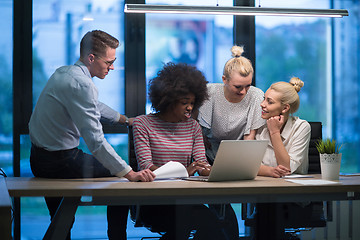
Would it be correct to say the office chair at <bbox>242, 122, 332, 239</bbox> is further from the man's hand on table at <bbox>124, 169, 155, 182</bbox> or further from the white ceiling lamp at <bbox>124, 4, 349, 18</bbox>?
the white ceiling lamp at <bbox>124, 4, 349, 18</bbox>

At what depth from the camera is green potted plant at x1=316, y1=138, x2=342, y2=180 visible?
182 cm

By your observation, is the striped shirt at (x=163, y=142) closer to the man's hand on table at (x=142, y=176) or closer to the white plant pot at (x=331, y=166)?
the man's hand on table at (x=142, y=176)

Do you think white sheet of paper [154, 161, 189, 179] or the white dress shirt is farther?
white sheet of paper [154, 161, 189, 179]

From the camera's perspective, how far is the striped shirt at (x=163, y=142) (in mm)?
2012

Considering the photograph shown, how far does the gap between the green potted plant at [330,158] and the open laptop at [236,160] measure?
0.93ft

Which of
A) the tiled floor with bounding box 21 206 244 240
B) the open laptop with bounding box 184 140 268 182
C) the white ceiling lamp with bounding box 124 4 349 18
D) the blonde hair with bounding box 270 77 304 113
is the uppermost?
the white ceiling lamp with bounding box 124 4 349 18

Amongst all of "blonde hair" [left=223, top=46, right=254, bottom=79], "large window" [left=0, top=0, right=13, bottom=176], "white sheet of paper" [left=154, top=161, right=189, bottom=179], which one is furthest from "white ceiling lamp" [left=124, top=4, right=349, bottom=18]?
"white sheet of paper" [left=154, top=161, right=189, bottom=179]

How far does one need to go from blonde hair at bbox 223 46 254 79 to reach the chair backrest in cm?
45

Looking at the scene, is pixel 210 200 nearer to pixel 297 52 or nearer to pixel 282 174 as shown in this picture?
pixel 282 174

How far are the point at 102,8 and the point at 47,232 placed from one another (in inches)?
45.4

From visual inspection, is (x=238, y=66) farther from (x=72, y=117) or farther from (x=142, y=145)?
(x=72, y=117)

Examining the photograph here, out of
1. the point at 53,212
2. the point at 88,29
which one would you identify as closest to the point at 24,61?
the point at 88,29

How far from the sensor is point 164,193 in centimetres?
145

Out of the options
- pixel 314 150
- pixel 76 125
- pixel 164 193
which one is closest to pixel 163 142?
pixel 76 125
